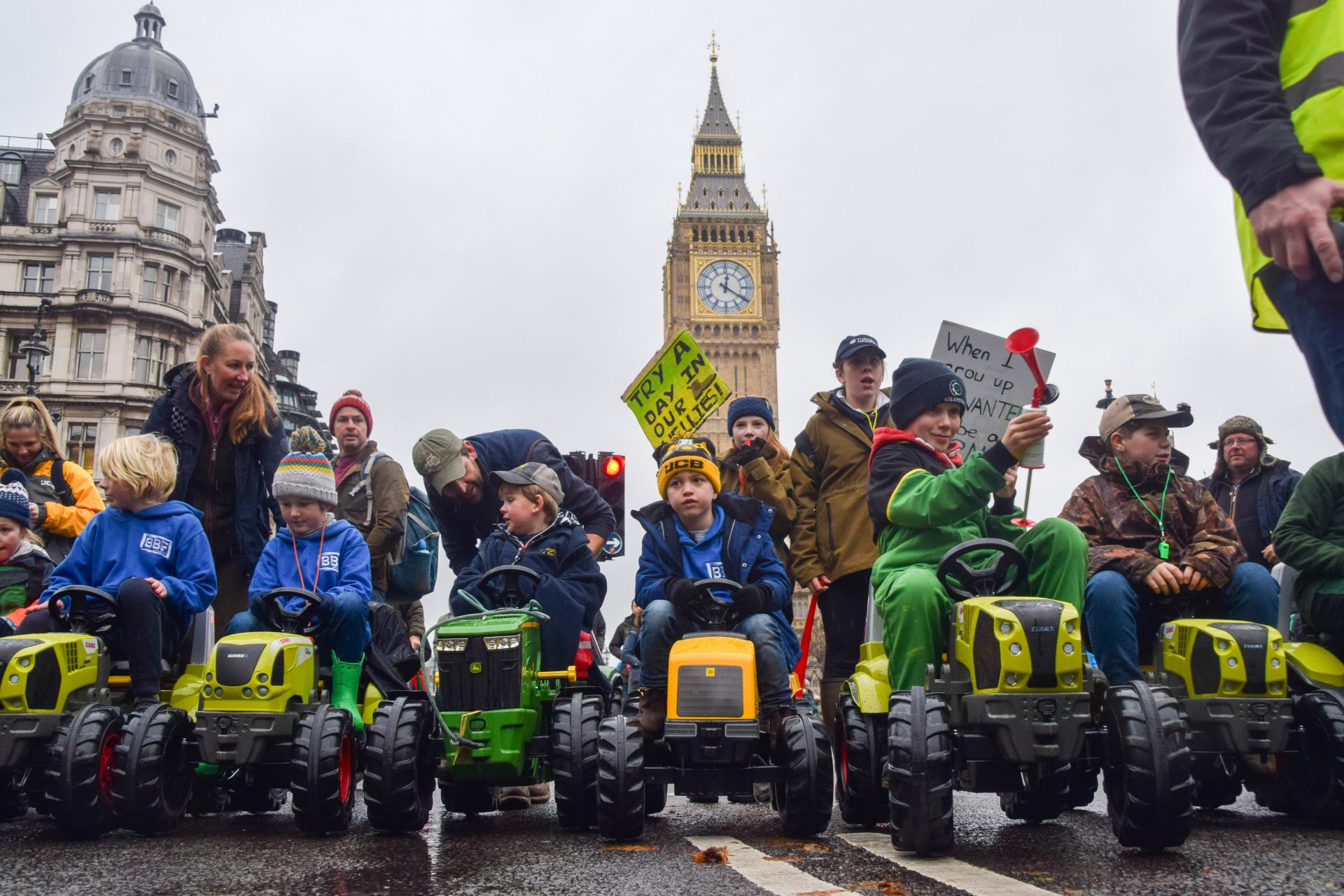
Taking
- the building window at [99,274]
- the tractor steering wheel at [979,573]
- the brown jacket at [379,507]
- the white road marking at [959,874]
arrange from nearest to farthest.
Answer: the white road marking at [959,874] < the tractor steering wheel at [979,573] < the brown jacket at [379,507] < the building window at [99,274]

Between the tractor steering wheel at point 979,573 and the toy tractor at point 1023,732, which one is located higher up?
the tractor steering wheel at point 979,573

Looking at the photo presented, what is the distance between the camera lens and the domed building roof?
1827 inches

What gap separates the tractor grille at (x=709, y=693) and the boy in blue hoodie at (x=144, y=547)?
2.21m

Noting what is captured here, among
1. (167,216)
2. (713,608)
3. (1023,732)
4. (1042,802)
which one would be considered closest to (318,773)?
(713,608)

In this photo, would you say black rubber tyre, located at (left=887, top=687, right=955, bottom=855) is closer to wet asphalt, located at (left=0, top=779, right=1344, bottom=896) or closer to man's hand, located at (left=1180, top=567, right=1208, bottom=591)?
wet asphalt, located at (left=0, top=779, right=1344, bottom=896)

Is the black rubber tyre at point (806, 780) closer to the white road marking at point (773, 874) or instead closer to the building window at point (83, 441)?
the white road marking at point (773, 874)

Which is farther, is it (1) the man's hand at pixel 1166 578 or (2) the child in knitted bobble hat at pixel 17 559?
(2) the child in knitted bobble hat at pixel 17 559

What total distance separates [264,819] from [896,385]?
326cm

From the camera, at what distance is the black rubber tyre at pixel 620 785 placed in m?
3.95

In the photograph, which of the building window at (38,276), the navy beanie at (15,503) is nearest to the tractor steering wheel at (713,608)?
the navy beanie at (15,503)

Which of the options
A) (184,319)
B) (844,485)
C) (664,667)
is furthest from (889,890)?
(184,319)

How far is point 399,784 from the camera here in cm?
420

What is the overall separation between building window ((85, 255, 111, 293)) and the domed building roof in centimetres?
657

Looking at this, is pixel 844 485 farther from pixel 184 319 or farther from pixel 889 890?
pixel 184 319
